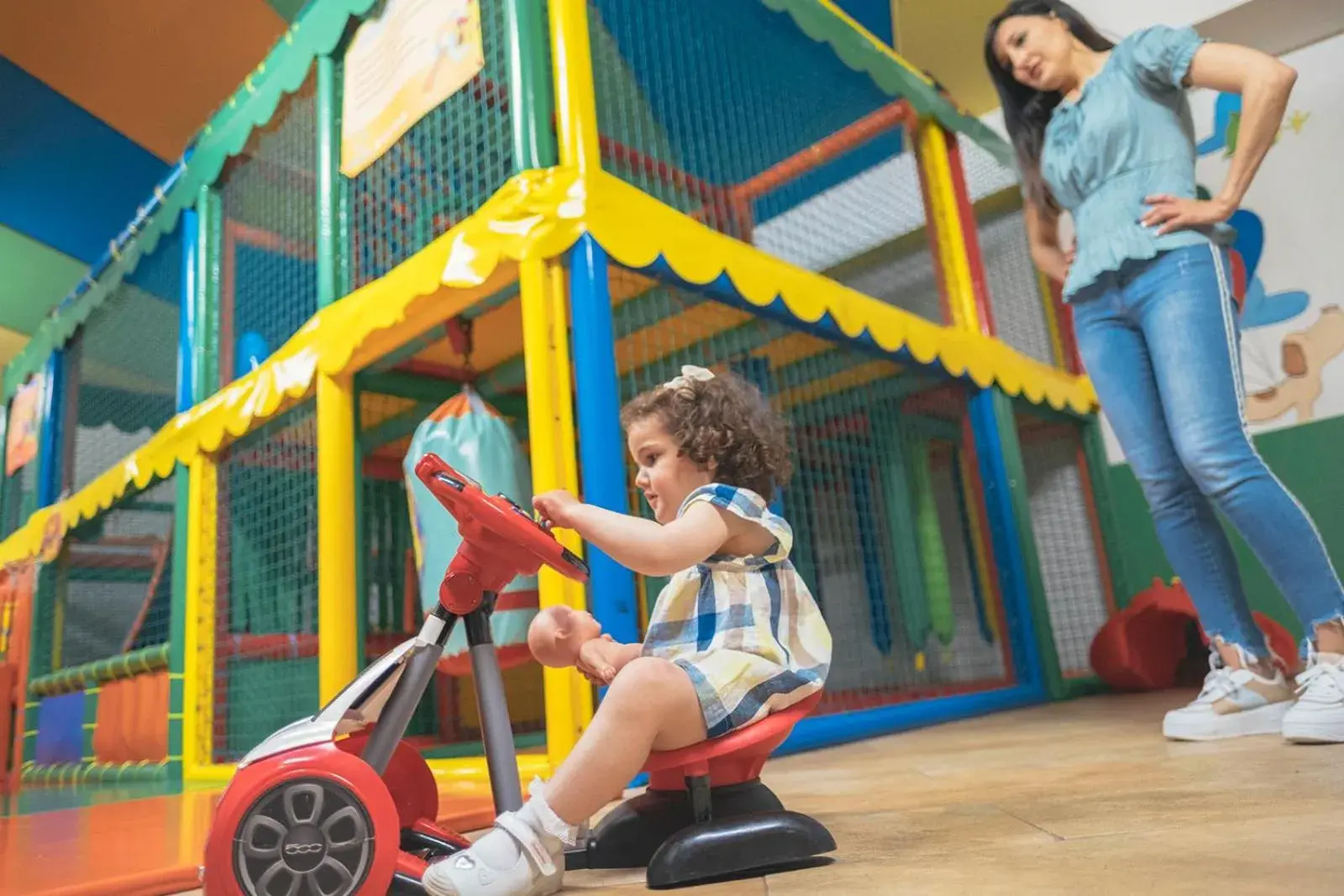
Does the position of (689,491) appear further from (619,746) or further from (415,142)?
(415,142)

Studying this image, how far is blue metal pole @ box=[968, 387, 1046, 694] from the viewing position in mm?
2426

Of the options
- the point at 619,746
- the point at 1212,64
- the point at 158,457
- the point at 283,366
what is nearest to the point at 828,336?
the point at 1212,64

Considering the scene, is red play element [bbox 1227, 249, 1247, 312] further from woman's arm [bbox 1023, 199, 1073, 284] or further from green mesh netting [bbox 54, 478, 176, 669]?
green mesh netting [bbox 54, 478, 176, 669]

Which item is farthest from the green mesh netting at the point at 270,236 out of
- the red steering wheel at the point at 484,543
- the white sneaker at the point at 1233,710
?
the white sneaker at the point at 1233,710

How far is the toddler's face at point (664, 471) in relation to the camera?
98 centimetres

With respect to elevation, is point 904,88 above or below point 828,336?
above

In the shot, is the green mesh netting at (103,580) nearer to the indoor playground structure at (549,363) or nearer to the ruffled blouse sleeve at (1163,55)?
the indoor playground structure at (549,363)

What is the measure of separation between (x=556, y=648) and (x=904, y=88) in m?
2.10

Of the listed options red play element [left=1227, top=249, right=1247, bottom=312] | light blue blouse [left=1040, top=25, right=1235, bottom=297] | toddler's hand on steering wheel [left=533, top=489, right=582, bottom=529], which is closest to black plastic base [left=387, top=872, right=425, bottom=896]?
toddler's hand on steering wheel [left=533, top=489, right=582, bottom=529]

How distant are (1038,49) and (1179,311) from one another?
55 cm

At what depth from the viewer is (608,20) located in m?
1.79

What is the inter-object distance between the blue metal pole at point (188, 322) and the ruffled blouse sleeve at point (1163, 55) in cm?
239

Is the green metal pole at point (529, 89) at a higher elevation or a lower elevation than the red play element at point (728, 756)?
higher

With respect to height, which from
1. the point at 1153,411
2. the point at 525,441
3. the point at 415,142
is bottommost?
the point at 1153,411
